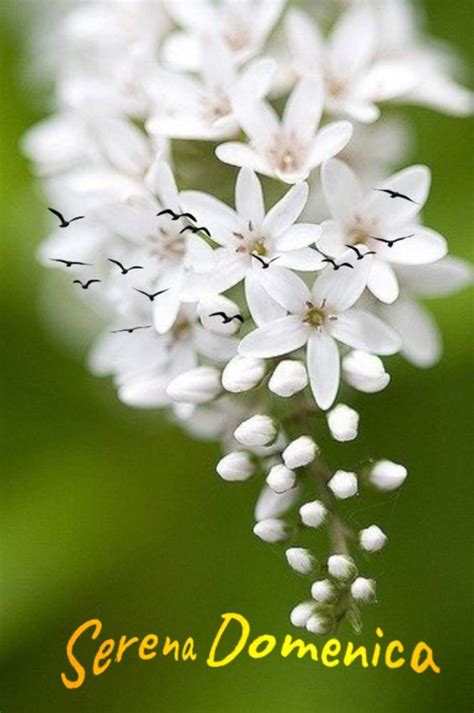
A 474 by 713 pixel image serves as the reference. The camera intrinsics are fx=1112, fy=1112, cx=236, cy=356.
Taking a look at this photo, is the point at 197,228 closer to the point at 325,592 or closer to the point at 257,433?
the point at 257,433

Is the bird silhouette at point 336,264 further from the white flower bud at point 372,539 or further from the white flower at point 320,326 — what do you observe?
the white flower bud at point 372,539

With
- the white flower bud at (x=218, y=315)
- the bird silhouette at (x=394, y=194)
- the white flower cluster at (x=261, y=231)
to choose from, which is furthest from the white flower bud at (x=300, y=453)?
the bird silhouette at (x=394, y=194)

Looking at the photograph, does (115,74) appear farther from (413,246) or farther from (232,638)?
(232,638)

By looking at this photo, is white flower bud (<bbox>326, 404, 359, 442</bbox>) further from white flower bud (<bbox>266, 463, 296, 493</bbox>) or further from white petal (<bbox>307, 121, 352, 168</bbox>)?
white petal (<bbox>307, 121, 352, 168</bbox>)

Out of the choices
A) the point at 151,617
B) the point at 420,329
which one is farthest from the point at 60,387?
the point at 420,329

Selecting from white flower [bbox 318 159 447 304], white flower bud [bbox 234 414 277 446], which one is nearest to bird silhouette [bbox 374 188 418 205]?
white flower [bbox 318 159 447 304]
